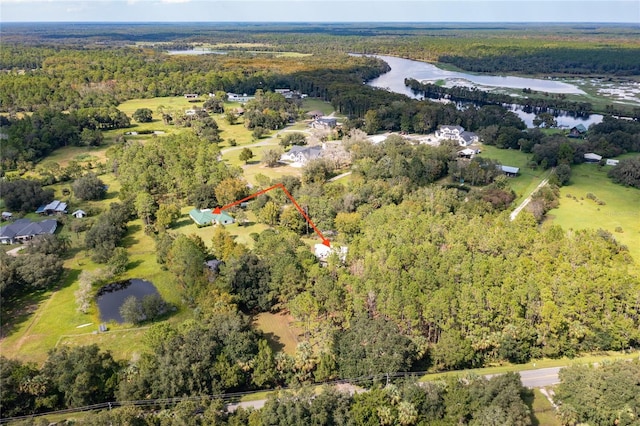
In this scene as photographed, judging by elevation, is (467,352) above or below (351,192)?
below

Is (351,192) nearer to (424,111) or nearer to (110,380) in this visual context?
(110,380)

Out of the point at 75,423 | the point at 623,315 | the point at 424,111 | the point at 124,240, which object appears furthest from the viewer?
the point at 424,111

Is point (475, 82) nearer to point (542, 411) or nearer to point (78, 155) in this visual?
point (78, 155)

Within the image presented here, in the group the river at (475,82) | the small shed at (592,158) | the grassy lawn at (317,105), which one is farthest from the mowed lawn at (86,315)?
the river at (475,82)

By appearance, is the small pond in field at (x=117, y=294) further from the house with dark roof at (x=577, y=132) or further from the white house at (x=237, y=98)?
the white house at (x=237, y=98)

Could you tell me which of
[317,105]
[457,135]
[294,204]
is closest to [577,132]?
[457,135]

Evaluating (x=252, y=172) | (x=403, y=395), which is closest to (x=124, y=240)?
(x=252, y=172)
